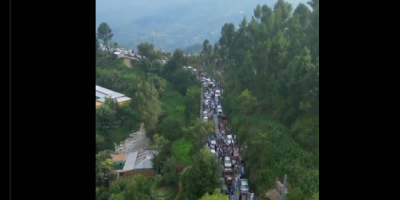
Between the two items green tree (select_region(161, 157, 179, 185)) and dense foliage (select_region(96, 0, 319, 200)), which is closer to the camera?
dense foliage (select_region(96, 0, 319, 200))

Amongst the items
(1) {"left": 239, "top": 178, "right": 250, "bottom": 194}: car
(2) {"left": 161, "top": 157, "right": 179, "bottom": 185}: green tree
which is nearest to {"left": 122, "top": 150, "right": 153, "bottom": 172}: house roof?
(2) {"left": 161, "top": 157, "right": 179, "bottom": 185}: green tree

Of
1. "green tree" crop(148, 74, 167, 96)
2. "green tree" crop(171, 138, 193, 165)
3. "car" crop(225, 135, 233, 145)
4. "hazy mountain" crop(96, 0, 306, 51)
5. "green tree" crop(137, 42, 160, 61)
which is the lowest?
"green tree" crop(171, 138, 193, 165)

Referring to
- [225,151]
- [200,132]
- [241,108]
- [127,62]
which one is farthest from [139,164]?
[127,62]

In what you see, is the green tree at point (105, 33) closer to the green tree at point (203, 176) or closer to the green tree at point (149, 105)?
the green tree at point (149, 105)

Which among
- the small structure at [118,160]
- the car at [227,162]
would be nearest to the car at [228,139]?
the car at [227,162]

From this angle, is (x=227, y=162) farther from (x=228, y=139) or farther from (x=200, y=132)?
(x=228, y=139)

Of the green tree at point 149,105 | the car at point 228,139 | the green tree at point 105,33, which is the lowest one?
the car at point 228,139

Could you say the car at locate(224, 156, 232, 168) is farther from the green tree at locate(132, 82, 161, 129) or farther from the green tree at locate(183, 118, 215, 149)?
the green tree at locate(132, 82, 161, 129)
